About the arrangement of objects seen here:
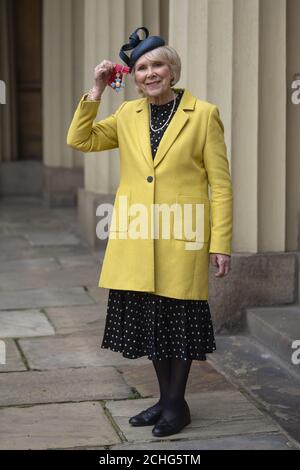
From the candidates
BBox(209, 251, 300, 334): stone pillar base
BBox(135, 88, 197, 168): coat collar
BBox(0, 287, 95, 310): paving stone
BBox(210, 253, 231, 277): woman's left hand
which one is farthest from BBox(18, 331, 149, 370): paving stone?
BBox(135, 88, 197, 168): coat collar

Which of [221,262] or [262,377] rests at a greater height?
[221,262]

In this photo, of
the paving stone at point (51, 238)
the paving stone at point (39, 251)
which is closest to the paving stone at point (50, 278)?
the paving stone at point (39, 251)

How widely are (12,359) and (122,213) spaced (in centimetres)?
159

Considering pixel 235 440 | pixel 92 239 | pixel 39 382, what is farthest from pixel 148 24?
pixel 235 440

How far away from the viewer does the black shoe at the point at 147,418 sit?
4367 millimetres

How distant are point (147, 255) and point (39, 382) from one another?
47.8 inches

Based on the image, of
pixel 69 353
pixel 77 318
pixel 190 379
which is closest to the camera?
pixel 190 379

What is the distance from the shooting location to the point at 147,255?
165 inches

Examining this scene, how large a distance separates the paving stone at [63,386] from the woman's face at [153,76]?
1554mm

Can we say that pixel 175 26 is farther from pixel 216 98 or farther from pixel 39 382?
pixel 39 382

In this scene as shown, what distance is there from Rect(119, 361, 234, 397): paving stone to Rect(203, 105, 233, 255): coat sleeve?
1.01 metres

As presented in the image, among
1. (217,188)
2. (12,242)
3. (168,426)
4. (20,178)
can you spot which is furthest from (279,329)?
(20,178)

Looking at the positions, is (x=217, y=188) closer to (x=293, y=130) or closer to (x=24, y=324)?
(x=293, y=130)

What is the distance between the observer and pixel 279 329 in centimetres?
553
